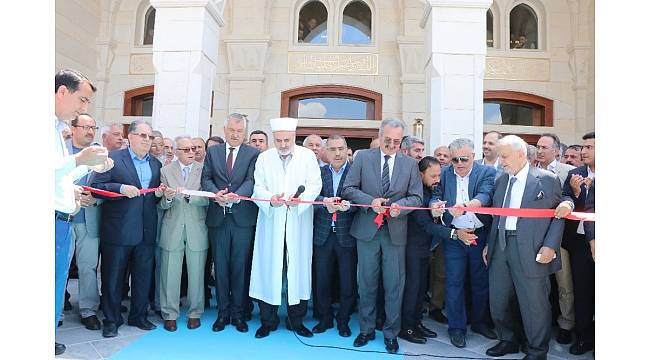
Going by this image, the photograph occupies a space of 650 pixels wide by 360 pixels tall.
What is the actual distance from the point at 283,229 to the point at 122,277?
1.54 metres

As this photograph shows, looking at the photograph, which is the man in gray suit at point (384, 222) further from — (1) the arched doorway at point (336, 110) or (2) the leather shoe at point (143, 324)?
(1) the arched doorway at point (336, 110)

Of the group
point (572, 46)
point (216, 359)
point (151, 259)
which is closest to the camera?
point (216, 359)

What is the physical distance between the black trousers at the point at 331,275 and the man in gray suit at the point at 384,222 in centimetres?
24

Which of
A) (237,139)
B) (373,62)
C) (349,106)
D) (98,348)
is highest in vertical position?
(373,62)

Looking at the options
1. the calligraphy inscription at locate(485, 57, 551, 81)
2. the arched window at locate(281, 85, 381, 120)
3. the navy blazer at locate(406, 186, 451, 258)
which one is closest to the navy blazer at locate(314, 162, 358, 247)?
the navy blazer at locate(406, 186, 451, 258)

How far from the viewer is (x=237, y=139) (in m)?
4.34

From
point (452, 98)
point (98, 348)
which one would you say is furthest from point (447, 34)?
point (98, 348)

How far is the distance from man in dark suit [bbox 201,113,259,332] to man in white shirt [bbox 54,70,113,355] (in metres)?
1.30

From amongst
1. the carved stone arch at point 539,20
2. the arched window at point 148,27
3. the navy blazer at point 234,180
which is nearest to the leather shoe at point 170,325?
the navy blazer at point 234,180

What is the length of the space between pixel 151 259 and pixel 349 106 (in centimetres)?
661

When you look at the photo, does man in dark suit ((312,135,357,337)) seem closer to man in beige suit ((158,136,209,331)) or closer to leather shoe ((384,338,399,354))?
leather shoe ((384,338,399,354))

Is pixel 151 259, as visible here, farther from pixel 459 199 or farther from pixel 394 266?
pixel 459 199

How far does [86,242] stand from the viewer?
A: 4.21m

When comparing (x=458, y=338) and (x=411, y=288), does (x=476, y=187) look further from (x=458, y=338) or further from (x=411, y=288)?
(x=458, y=338)
